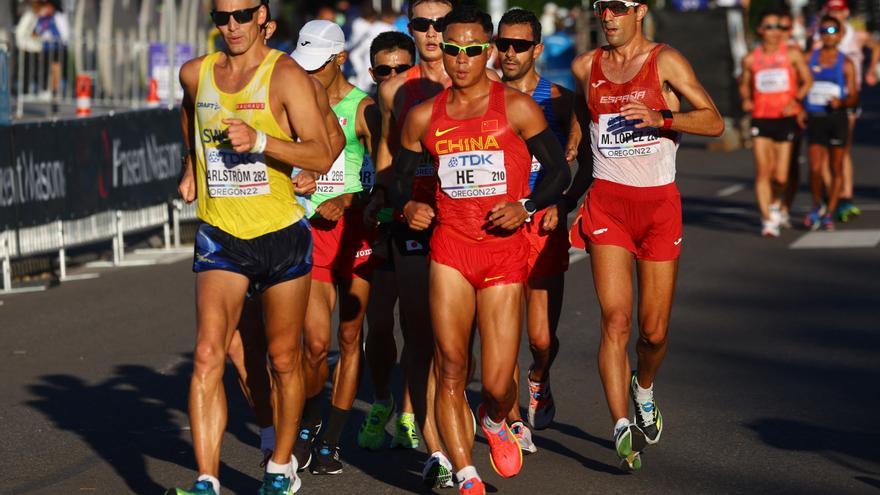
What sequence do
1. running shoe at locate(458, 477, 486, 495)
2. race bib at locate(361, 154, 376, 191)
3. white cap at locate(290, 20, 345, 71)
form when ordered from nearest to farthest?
running shoe at locate(458, 477, 486, 495)
white cap at locate(290, 20, 345, 71)
race bib at locate(361, 154, 376, 191)

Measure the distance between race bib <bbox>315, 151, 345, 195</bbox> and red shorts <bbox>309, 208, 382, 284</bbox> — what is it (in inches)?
4.7

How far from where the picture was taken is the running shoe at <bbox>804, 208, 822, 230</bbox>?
1778cm

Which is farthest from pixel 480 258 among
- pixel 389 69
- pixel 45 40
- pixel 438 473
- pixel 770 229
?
pixel 45 40

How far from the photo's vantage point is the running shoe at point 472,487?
22.2 ft

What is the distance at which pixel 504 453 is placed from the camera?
717 centimetres

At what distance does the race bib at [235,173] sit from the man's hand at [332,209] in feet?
3.03

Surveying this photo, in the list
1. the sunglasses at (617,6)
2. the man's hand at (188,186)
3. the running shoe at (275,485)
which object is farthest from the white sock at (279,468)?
the sunglasses at (617,6)

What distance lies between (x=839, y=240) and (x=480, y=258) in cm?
1046

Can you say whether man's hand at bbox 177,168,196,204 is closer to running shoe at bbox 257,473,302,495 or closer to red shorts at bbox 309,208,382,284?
red shorts at bbox 309,208,382,284

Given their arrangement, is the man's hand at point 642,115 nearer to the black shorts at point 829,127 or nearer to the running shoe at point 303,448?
the running shoe at point 303,448

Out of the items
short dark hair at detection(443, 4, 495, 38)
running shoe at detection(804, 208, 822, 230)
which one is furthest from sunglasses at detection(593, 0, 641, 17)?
running shoe at detection(804, 208, 822, 230)

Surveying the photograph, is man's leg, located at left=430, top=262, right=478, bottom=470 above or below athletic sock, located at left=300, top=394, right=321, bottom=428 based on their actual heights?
above

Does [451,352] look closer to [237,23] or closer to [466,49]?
[466,49]

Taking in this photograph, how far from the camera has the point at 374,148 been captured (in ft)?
26.4
